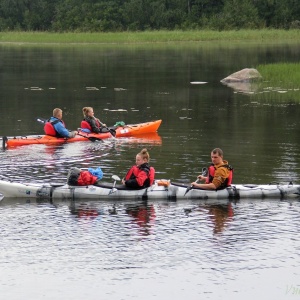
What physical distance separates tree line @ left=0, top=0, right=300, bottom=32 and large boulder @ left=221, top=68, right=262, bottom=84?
35.7 meters

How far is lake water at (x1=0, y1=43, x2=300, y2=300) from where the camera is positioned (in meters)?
12.7

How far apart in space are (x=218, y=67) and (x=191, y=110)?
17245mm

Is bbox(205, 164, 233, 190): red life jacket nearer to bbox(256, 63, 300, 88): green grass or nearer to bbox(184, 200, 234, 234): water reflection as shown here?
bbox(184, 200, 234, 234): water reflection

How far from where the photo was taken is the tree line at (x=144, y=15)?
77.6 meters

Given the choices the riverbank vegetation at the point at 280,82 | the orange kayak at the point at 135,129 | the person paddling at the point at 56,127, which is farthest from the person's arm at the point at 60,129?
the riverbank vegetation at the point at 280,82

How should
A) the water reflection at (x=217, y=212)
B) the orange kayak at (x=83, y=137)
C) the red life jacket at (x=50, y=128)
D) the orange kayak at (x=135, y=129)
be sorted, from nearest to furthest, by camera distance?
1. the water reflection at (x=217, y=212)
2. the orange kayak at (x=83, y=137)
3. the red life jacket at (x=50, y=128)
4. the orange kayak at (x=135, y=129)

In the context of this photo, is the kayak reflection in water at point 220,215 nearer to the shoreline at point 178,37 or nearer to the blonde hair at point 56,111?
the blonde hair at point 56,111

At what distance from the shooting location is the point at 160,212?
16578 mm

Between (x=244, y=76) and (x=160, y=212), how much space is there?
25196mm

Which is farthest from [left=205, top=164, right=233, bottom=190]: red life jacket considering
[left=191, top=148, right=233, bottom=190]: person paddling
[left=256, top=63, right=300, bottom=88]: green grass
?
[left=256, top=63, right=300, bottom=88]: green grass

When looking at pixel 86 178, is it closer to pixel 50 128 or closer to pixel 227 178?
pixel 227 178

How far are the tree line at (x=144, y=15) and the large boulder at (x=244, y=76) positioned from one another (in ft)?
117

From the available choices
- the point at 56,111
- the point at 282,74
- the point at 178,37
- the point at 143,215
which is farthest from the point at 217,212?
the point at 178,37

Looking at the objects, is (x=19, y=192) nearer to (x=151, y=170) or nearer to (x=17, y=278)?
(x=151, y=170)
